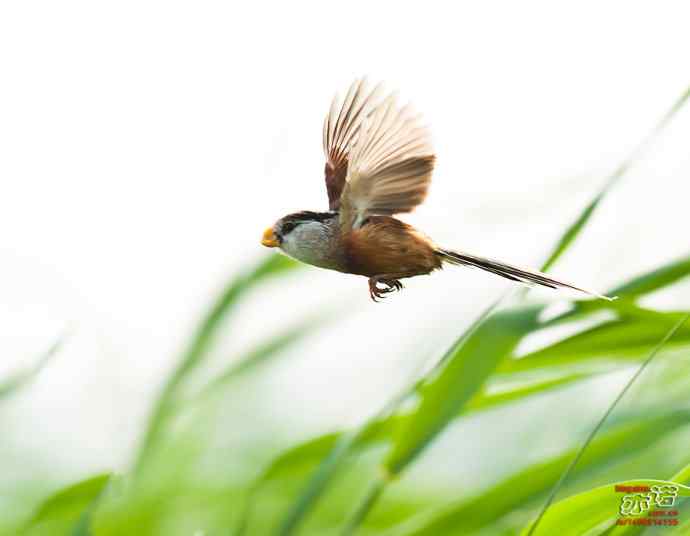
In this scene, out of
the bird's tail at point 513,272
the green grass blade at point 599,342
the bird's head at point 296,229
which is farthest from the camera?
the green grass blade at point 599,342

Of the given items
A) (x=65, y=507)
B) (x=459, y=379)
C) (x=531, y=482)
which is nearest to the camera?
(x=459, y=379)

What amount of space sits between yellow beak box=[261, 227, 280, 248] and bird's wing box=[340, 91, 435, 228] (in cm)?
9

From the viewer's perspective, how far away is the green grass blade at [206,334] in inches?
63.4

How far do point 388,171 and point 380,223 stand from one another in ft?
0.24

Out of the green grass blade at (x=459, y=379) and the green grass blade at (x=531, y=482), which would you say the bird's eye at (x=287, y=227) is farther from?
the green grass blade at (x=531, y=482)

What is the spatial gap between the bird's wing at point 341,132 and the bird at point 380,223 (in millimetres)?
13

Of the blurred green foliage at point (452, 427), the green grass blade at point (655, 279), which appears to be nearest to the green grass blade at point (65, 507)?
the blurred green foliage at point (452, 427)

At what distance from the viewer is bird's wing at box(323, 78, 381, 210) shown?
1405mm

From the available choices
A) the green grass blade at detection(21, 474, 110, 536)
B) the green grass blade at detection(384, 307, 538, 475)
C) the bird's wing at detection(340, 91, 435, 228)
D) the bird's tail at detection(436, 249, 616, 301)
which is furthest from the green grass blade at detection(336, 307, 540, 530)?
the green grass blade at detection(21, 474, 110, 536)

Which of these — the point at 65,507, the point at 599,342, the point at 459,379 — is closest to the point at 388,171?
the point at 459,379

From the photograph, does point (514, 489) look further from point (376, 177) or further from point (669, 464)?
point (669, 464)

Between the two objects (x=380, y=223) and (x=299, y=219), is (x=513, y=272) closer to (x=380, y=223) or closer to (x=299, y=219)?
(x=380, y=223)

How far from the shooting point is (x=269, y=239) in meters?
1.32

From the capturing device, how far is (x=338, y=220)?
1.30 metres
